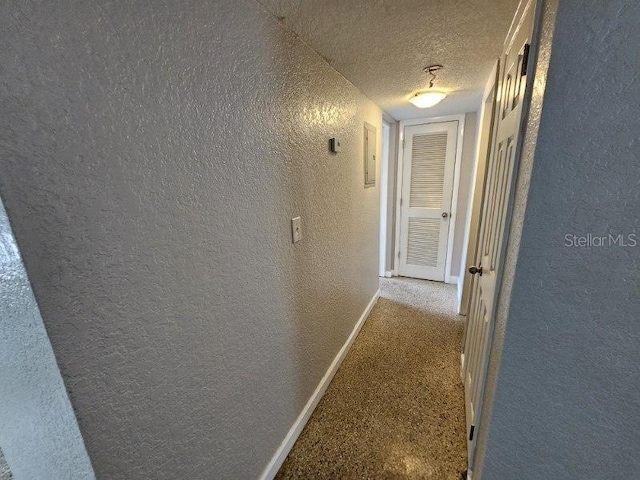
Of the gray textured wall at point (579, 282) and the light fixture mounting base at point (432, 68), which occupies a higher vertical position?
the light fixture mounting base at point (432, 68)

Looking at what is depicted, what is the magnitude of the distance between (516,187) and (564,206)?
0.19 m

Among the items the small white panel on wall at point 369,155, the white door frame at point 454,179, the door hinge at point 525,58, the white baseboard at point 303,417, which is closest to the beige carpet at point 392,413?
the white baseboard at point 303,417

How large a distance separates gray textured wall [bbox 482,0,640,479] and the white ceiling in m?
0.60

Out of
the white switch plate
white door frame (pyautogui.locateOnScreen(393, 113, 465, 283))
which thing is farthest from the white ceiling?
white door frame (pyautogui.locateOnScreen(393, 113, 465, 283))

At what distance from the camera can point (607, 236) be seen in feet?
2.23

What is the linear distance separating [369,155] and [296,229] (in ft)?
4.43

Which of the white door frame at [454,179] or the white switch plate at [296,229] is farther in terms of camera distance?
the white door frame at [454,179]

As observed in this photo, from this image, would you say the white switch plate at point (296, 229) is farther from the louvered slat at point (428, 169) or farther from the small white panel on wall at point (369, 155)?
the louvered slat at point (428, 169)

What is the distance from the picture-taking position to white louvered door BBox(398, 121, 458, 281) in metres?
2.99

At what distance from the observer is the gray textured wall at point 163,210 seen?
0.50 meters

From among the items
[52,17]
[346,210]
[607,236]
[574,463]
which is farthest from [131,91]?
[574,463]

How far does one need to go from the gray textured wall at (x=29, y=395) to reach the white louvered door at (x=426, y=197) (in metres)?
3.30

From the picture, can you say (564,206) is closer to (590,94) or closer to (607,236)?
(607,236)

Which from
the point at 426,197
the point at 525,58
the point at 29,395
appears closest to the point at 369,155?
the point at 426,197
